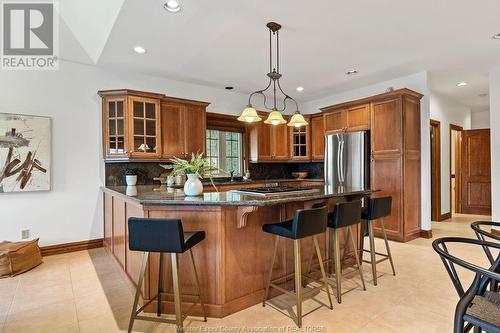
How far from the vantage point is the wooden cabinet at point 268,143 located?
5.72m

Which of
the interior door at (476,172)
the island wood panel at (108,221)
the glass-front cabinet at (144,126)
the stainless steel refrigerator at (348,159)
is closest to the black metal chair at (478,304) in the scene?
the stainless steel refrigerator at (348,159)

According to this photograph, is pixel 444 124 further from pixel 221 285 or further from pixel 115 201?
pixel 115 201

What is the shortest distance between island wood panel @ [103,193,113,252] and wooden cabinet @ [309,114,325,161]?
13.1 ft

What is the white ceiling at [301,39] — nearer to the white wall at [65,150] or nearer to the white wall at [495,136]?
the white wall at [495,136]

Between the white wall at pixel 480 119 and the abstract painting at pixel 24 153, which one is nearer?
the abstract painting at pixel 24 153

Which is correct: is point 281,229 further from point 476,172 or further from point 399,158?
point 476,172

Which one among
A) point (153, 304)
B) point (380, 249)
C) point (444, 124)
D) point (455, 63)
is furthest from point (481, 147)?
→ point (153, 304)

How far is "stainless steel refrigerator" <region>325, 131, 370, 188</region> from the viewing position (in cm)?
470

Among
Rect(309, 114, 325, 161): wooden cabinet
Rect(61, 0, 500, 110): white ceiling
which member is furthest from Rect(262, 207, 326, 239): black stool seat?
Rect(309, 114, 325, 161): wooden cabinet

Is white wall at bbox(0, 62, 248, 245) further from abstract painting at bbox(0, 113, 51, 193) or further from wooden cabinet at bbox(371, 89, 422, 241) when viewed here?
wooden cabinet at bbox(371, 89, 422, 241)

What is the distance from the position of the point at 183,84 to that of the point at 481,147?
665 centimetres

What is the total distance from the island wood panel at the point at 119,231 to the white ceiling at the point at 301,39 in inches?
76.3

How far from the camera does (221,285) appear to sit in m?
2.25

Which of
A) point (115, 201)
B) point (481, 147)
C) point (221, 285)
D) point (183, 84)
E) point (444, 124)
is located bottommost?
point (221, 285)
